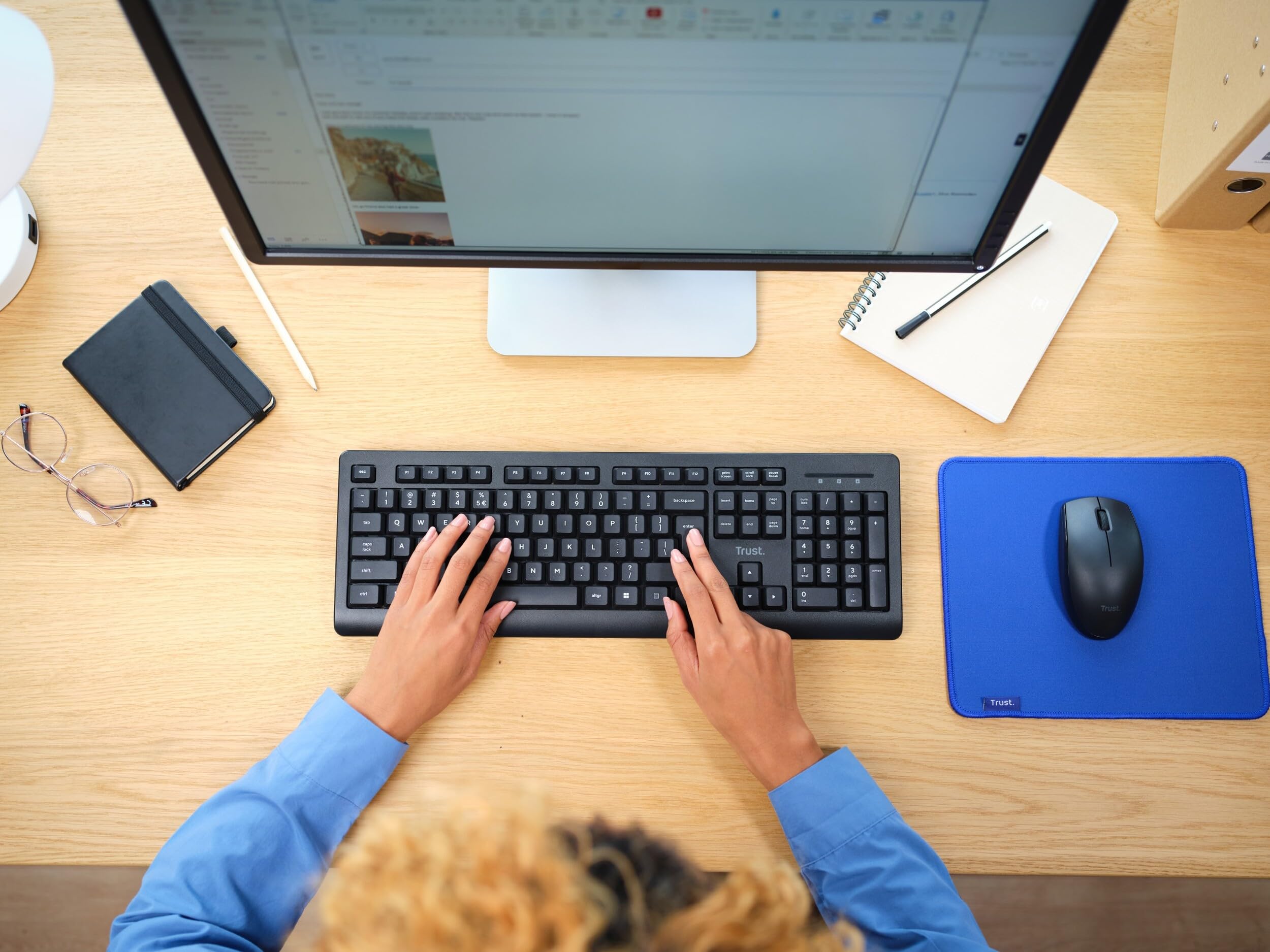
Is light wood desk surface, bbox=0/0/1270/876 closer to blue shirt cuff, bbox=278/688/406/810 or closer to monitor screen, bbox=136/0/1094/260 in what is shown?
blue shirt cuff, bbox=278/688/406/810

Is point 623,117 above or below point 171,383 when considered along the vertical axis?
above

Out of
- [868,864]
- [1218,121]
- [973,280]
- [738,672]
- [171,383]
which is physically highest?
[1218,121]

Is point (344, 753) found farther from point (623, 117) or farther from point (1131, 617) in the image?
point (1131, 617)

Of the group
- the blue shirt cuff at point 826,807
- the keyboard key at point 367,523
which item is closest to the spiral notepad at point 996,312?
the blue shirt cuff at point 826,807

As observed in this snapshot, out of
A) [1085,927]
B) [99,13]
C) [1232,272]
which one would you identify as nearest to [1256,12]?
[1232,272]

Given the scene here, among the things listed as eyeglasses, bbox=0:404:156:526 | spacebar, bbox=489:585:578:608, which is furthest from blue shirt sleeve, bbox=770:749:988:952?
eyeglasses, bbox=0:404:156:526

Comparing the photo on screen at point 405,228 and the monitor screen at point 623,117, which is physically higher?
the monitor screen at point 623,117

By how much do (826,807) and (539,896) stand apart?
0.80 feet

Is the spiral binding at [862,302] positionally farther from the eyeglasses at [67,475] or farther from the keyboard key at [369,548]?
the eyeglasses at [67,475]

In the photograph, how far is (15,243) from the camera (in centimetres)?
71

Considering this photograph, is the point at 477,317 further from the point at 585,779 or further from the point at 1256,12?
the point at 1256,12

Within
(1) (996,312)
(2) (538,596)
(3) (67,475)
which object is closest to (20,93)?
(3) (67,475)

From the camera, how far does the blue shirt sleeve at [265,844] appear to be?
60 cm

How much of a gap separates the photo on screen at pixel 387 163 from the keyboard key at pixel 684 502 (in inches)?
11.0
